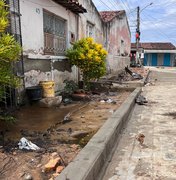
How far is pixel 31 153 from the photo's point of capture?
13.6 feet

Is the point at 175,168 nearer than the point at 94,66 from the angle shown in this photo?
Yes

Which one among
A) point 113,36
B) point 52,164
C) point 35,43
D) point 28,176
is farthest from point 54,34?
point 113,36

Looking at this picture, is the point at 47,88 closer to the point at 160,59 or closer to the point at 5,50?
the point at 5,50

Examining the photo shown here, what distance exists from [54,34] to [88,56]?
1.49 meters

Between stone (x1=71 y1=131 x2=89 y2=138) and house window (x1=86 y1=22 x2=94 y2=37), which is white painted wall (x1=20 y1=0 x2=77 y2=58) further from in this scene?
house window (x1=86 y1=22 x2=94 y2=37)

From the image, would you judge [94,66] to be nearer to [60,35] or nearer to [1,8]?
[60,35]

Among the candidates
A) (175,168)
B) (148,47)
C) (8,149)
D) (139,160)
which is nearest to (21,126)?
(8,149)

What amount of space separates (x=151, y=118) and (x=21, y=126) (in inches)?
139

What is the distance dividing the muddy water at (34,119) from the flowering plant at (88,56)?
7.82 ft

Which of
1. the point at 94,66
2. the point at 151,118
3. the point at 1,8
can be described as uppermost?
the point at 1,8

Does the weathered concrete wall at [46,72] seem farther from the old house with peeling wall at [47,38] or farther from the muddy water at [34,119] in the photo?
the muddy water at [34,119]

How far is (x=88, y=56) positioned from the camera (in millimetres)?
10000

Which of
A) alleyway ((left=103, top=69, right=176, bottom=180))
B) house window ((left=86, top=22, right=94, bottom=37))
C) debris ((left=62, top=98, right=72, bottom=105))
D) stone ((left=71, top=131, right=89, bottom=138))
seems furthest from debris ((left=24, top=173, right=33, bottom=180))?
Answer: house window ((left=86, top=22, right=94, bottom=37))

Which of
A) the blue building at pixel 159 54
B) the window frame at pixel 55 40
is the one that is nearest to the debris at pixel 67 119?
the window frame at pixel 55 40
